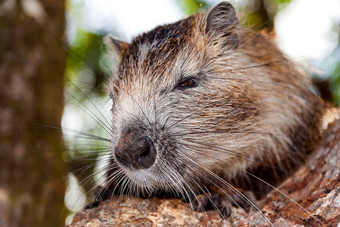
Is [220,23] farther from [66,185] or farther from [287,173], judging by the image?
[66,185]

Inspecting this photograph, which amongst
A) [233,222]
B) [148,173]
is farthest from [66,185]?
[233,222]

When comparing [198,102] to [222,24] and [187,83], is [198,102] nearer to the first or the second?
[187,83]

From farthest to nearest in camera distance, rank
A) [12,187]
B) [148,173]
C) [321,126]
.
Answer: [12,187]
[321,126]
[148,173]

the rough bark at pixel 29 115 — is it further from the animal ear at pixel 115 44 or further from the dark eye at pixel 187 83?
the dark eye at pixel 187 83

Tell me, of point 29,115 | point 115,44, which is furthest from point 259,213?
point 29,115

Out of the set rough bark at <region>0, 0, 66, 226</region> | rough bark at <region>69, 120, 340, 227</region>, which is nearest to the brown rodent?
rough bark at <region>69, 120, 340, 227</region>
